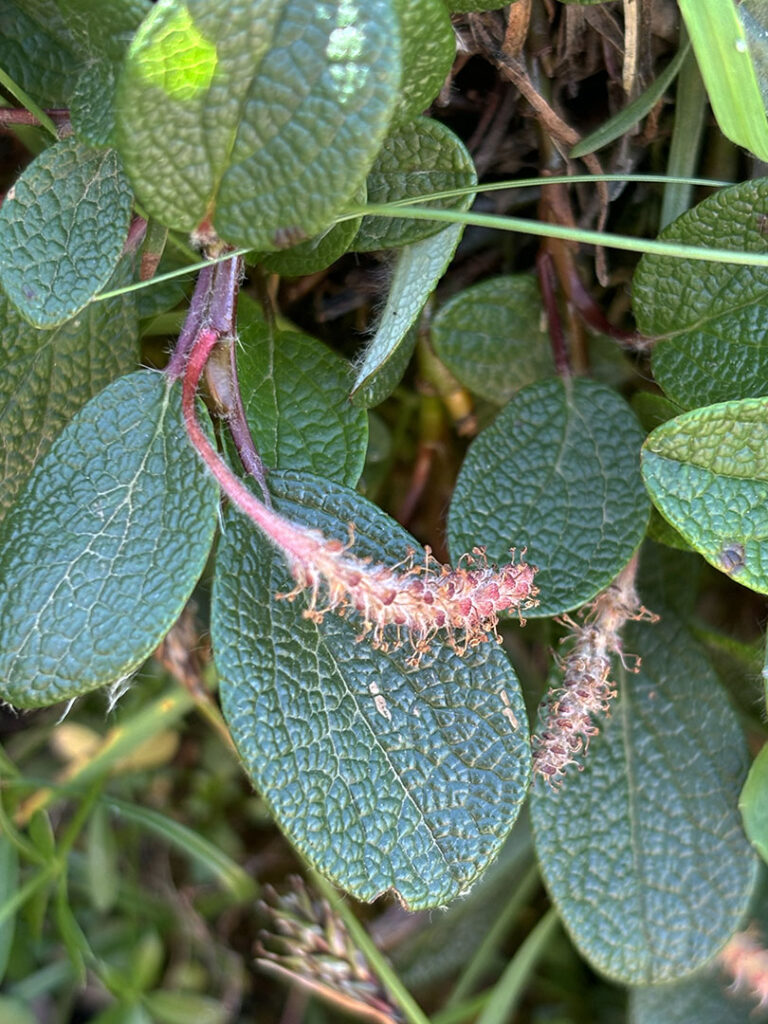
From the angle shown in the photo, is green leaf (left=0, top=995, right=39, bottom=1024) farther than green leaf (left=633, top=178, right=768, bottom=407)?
Yes

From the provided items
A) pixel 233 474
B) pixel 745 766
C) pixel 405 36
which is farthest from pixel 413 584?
pixel 745 766

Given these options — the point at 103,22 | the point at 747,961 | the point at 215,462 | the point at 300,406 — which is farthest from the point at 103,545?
the point at 747,961

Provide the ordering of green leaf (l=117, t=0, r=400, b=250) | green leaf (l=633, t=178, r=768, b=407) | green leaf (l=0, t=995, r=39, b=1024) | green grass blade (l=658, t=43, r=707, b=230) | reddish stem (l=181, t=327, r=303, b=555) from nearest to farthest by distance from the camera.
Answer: green leaf (l=117, t=0, r=400, b=250)
reddish stem (l=181, t=327, r=303, b=555)
green leaf (l=633, t=178, r=768, b=407)
green grass blade (l=658, t=43, r=707, b=230)
green leaf (l=0, t=995, r=39, b=1024)

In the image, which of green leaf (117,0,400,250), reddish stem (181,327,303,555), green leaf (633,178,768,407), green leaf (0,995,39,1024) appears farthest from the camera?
green leaf (0,995,39,1024)

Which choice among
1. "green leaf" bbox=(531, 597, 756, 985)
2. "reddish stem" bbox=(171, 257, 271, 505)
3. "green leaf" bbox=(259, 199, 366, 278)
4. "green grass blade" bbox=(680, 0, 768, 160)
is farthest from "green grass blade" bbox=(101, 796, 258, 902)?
"green grass blade" bbox=(680, 0, 768, 160)

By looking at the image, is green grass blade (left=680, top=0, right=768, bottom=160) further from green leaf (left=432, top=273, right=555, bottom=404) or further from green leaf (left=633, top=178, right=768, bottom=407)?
green leaf (left=432, top=273, right=555, bottom=404)

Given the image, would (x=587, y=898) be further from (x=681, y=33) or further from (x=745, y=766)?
(x=681, y=33)
